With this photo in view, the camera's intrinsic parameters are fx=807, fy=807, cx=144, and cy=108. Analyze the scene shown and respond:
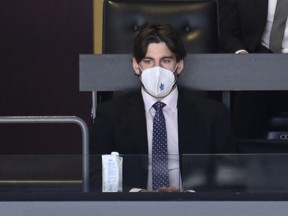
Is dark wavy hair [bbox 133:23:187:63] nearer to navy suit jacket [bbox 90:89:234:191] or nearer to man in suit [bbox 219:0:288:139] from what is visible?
navy suit jacket [bbox 90:89:234:191]

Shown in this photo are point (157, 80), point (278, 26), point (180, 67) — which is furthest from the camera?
point (278, 26)

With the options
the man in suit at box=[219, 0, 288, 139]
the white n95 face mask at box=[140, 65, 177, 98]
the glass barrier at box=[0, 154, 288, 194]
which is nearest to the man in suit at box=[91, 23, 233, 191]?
the white n95 face mask at box=[140, 65, 177, 98]

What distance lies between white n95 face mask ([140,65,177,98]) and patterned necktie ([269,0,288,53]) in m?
0.62

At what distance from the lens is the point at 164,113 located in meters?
2.89

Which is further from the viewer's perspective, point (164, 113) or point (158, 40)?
point (158, 40)

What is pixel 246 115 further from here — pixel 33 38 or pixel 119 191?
pixel 33 38

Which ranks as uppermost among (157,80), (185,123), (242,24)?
(242,24)

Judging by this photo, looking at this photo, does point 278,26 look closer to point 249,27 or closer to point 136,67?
point 249,27

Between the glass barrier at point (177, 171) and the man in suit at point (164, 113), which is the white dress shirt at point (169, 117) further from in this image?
the glass barrier at point (177, 171)

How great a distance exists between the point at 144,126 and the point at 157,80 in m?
0.18

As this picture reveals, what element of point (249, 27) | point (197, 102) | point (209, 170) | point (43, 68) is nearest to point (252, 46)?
point (249, 27)

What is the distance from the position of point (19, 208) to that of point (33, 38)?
11.1ft

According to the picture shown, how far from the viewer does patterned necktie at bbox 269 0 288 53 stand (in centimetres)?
327

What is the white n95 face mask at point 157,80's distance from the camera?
111 inches
